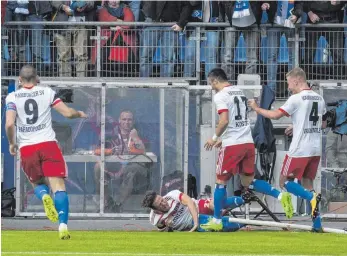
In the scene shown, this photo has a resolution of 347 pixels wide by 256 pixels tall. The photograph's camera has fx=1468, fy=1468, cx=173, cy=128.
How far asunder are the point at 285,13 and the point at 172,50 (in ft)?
6.22

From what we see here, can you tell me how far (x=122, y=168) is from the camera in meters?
23.2

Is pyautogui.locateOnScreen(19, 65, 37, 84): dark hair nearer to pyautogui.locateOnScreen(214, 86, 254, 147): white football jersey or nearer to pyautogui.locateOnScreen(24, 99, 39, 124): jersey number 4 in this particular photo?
pyautogui.locateOnScreen(24, 99, 39, 124): jersey number 4

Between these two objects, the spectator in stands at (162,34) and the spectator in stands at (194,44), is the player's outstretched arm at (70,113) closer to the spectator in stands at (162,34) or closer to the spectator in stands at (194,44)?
the spectator in stands at (162,34)

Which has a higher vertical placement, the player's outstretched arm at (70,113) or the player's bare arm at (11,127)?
the player's outstretched arm at (70,113)

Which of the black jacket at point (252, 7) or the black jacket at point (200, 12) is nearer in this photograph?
the black jacket at point (252, 7)

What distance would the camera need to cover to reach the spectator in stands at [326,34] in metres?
23.3

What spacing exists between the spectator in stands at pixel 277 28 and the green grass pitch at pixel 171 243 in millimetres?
4519

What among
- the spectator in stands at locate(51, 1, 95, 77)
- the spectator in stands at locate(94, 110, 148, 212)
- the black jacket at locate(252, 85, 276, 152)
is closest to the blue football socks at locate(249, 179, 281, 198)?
the black jacket at locate(252, 85, 276, 152)

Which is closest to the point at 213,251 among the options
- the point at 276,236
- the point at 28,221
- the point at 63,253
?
the point at 63,253

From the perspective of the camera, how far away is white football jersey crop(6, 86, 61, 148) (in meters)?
17.4

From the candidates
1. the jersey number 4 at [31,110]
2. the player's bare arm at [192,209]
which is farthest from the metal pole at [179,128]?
the jersey number 4 at [31,110]

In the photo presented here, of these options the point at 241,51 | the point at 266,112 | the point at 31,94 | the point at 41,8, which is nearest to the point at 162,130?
the point at 241,51

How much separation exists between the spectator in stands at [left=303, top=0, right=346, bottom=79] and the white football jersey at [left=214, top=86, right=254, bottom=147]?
13.8ft

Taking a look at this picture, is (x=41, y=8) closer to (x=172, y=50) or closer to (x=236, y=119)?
(x=172, y=50)
